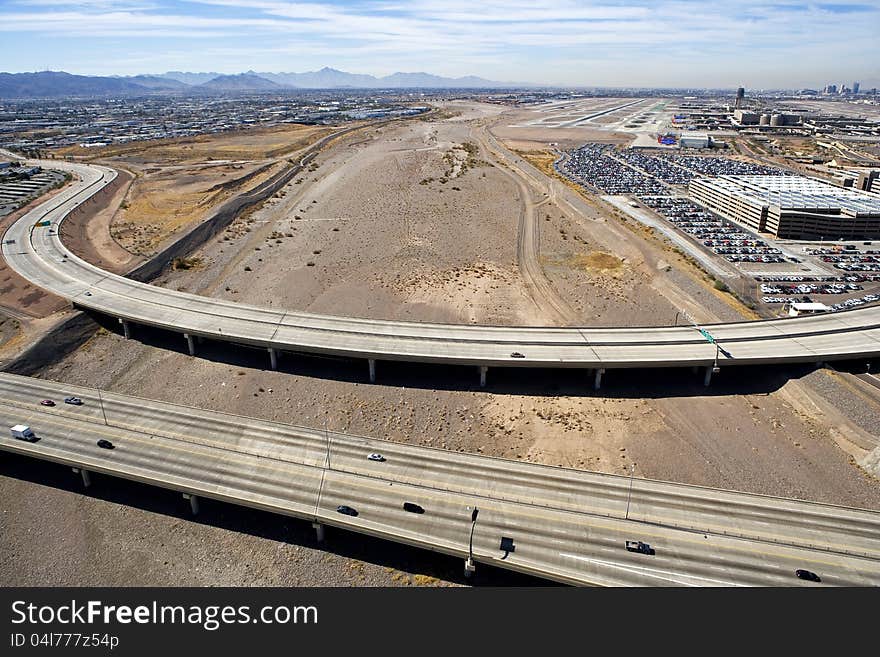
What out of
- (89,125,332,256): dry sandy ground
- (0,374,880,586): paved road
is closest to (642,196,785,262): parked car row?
(0,374,880,586): paved road

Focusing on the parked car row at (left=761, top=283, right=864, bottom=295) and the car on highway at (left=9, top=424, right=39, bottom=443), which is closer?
the car on highway at (left=9, top=424, right=39, bottom=443)

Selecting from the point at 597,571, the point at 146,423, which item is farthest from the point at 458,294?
the point at 597,571

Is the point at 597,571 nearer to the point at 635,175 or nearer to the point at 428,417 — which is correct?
the point at 428,417

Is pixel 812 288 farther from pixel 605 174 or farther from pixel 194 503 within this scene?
pixel 605 174

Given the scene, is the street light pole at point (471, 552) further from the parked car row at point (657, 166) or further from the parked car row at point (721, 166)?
the parked car row at point (721, 166)

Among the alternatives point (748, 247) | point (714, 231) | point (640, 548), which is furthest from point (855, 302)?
point (640, 548)

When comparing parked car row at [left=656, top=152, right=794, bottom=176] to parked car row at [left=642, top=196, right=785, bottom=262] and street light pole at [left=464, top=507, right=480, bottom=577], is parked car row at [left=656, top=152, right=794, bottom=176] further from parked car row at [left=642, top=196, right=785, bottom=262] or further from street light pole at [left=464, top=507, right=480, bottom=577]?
street light pole at [left=464, top=507, right=480, bottom=577]
